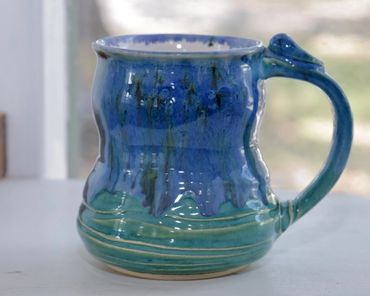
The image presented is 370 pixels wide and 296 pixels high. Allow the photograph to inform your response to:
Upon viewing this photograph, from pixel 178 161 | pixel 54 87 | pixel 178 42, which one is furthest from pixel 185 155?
pixel 54 87

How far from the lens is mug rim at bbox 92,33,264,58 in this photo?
0.50 m

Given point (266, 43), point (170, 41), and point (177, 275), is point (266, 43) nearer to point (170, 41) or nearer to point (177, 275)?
point (170, 41)

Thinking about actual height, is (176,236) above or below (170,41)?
below

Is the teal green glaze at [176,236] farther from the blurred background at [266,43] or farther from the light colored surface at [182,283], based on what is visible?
the blurred background at [266,43]

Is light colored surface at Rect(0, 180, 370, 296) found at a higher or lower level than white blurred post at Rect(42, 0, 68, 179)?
lower

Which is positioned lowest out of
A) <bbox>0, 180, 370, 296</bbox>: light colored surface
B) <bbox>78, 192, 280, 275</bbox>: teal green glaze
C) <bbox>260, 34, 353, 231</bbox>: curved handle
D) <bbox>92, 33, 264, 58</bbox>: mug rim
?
<bbox>0, 180, 370, 296</bbox>: light colored surface

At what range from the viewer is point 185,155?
0.51m

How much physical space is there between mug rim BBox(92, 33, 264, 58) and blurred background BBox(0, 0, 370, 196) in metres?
0.36

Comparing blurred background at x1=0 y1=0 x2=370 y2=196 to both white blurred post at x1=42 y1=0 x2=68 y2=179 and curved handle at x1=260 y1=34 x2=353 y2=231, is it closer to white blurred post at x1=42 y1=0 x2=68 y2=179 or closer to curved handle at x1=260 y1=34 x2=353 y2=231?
white blurred post at x1=42 y1=0 x2=68 y2=179

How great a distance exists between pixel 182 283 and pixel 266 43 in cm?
65

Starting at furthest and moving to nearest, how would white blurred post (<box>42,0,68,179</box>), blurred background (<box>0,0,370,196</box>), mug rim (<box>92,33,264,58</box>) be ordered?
blurred background (<box>0,0,370,196</box>), white blurred post (<box>42,0,68,179</box>), mug rim (<box>92,33,264,58</box>)

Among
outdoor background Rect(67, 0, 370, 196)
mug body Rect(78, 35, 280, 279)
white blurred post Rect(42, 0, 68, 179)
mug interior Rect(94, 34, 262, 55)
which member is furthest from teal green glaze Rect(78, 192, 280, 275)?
outdoor background Rect(67, 0, 370, 196)

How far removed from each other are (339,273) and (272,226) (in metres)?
0.06

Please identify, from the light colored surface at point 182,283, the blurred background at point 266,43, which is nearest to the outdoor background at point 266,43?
the blurred background at point 266,43
